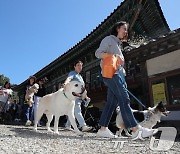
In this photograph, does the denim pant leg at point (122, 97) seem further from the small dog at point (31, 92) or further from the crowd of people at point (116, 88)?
the small dog at point (31, 92)

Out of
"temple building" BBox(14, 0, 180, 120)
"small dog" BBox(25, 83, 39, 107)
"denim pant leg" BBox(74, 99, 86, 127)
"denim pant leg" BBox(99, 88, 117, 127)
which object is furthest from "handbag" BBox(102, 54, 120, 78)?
"small dog" BBox(25, 83, 39, 107)

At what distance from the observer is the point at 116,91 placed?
3.85 meters

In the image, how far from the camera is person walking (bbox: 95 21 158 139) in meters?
3.76

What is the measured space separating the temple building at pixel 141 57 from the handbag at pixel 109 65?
12.7 ft

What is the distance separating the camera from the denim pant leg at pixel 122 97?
147 inches

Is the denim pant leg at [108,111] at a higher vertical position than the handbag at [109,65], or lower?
lower

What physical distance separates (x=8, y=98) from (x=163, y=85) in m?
6.06

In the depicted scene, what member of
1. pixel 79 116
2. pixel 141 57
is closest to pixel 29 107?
pixel 79 116

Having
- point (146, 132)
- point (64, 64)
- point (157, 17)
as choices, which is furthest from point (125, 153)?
point (64, 64)

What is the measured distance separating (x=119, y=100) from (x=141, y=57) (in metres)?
5.38

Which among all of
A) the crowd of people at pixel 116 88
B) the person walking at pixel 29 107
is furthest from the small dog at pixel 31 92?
the crowd of people at pixel 116 88

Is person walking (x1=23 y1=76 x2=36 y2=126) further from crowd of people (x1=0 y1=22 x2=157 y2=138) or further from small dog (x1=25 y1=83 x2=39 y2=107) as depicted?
crowd of people (x1=0 y1=22 x2=157 y2=138)

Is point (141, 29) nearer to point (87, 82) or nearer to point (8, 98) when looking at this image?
point (87, 82)

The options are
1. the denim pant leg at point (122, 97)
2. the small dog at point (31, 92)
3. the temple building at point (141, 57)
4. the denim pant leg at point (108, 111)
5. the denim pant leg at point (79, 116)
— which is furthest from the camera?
the small dog at point (31, 92)
